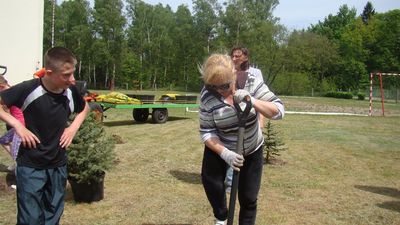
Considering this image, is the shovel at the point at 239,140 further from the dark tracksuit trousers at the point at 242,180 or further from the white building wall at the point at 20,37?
the white building wall at the point at 20,37

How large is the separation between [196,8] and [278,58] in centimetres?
1236

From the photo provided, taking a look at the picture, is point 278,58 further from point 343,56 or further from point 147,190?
point 147,190

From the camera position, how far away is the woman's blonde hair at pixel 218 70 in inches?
120

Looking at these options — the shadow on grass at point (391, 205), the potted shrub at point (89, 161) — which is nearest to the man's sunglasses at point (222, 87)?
the potted shrub at point (89, 161)

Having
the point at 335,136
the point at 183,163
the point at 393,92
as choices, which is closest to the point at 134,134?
the point at 183,163

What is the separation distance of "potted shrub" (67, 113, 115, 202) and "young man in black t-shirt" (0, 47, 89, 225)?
6.09 feet

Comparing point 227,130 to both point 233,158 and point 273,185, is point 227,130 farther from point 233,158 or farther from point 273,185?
point 273,185

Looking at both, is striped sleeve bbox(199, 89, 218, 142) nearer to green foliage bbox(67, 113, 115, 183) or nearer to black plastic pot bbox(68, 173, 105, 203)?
green foliage bbox(67, 113, 115, 183)

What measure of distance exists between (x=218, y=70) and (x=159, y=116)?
11.3m

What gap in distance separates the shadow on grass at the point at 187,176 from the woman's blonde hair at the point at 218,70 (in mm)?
3749

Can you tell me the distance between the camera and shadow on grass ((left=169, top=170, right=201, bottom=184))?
674cm

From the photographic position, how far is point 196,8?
56750 millimetres

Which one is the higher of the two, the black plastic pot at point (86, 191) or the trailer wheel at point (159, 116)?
the trailer wheel at point (159, 116)

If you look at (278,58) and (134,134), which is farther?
(278,58)
